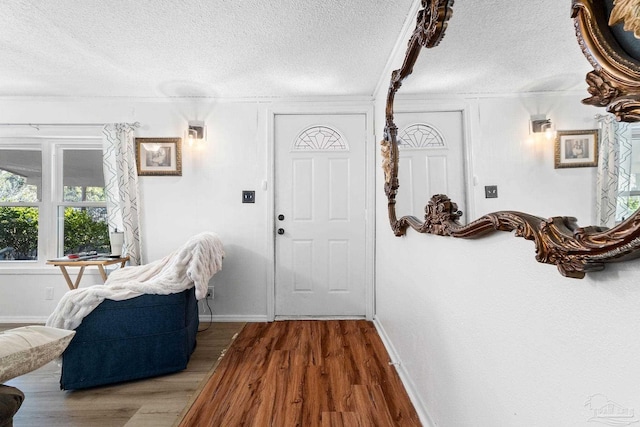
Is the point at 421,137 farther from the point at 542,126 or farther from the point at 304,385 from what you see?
the point at 304,385

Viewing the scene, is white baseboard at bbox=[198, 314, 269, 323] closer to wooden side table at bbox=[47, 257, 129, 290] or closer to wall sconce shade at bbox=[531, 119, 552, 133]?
wooden side table at bbox=[47, 257, 129, 290]

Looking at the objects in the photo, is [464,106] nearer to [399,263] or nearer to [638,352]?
[638,352]

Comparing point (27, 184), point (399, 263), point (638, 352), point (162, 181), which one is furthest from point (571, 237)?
point (27, 184)

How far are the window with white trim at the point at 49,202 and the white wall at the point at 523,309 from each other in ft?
10.9

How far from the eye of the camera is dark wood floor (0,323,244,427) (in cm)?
147

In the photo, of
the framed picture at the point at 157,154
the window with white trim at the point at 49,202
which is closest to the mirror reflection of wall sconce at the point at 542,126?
the framed picture at the point at 157,154

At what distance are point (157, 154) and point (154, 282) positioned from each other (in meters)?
1.49

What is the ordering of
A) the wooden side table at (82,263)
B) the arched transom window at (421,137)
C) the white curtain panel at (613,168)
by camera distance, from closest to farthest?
the white curtain panel at (613,168), the arched transom window at (421,137), the wooden side table at (82,263)

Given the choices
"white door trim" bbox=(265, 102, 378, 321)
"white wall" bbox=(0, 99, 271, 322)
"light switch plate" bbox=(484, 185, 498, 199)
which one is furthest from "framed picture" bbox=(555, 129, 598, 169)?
"white wall" bbox=(0, 99, 271, 322)

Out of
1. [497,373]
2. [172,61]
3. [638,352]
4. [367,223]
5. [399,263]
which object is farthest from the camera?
[367,223]

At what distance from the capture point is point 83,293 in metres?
1.69

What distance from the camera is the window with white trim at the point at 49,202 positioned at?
2.90m

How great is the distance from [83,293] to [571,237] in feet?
7.41

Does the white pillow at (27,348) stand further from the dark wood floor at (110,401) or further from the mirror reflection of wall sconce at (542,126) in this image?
the mirror reflection of wall sconce at (542,126)
